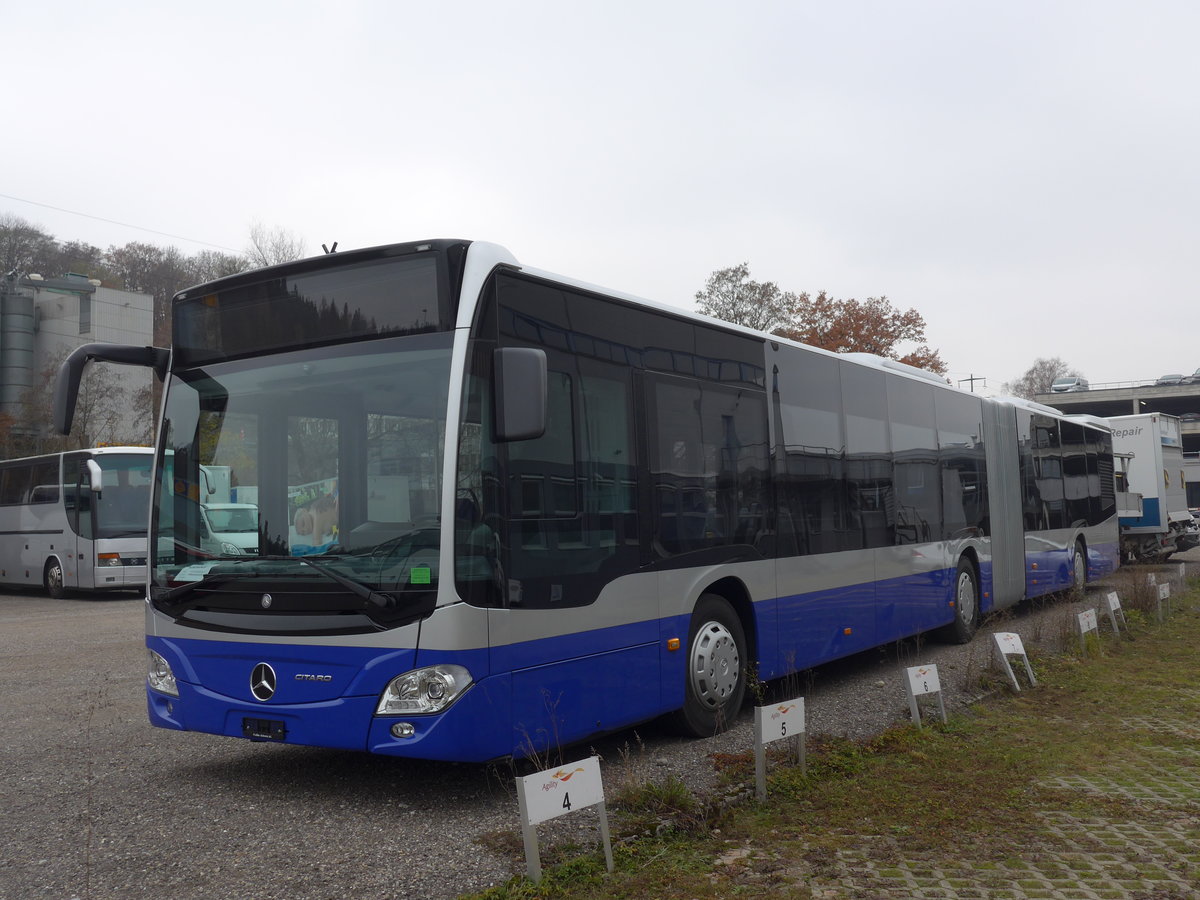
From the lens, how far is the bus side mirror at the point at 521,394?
18.4 ft

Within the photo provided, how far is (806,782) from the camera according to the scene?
629 centimetres

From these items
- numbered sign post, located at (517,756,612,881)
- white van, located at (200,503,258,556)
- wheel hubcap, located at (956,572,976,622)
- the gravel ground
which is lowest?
the gravel ground

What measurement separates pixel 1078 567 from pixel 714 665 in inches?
479

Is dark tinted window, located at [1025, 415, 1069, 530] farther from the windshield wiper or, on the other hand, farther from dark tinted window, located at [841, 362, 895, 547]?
the windshield wiper

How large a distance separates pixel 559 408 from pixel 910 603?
611 cm

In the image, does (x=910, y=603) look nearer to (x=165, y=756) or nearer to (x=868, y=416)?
(x=868, y=416)

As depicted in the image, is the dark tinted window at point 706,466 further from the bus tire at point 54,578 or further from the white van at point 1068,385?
the white van at point 1068,385

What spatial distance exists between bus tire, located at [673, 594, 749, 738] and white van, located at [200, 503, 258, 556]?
2931 mm

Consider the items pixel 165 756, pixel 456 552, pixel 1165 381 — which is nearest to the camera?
pixel 456 552

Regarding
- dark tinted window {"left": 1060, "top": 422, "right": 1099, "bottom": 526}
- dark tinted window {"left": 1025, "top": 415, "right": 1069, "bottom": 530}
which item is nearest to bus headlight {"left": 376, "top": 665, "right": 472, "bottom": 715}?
dark tinted window {"left": 1025, "top": 415, "right": 1069, "bottom": 530}

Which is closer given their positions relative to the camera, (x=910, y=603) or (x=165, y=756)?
(x=165, y=756)

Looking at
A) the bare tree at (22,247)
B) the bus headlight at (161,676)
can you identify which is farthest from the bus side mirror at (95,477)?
the bare tree at (22,247)

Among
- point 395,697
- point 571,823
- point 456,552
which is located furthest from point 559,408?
point 571,823

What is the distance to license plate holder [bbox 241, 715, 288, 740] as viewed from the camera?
19.8 feet
